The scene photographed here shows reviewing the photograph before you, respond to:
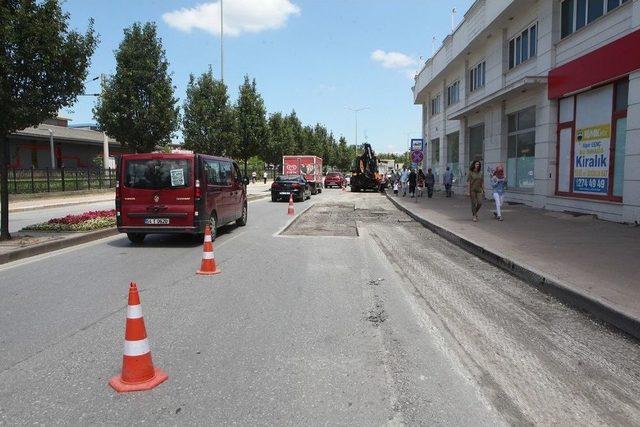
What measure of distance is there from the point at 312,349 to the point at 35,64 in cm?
907

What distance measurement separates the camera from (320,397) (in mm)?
3742

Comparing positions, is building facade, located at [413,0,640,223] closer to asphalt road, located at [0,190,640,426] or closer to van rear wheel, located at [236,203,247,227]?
asphalt road, located at [0,190,640,426]

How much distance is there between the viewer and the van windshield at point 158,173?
11289 millimetres

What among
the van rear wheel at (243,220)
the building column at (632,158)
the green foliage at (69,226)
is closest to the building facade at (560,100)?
the building column at (632,158)

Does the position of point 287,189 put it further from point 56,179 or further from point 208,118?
point 56,179

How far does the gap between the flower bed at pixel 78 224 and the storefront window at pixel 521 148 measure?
1464 cm

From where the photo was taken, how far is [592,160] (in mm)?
15023

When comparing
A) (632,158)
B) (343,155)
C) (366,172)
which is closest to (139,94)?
(632,158)

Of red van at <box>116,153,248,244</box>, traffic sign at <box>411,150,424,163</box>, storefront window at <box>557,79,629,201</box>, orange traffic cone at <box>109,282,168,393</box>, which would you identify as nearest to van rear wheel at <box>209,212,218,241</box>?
red van at <box>116,153,248,244</box>

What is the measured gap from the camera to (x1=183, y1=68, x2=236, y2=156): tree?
3250cm

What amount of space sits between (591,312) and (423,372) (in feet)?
9.47

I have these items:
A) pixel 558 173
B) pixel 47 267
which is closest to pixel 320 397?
pixel 47 267

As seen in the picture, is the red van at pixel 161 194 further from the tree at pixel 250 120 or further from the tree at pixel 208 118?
the tree at pixel 250 120

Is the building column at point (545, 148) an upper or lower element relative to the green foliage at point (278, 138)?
lower
